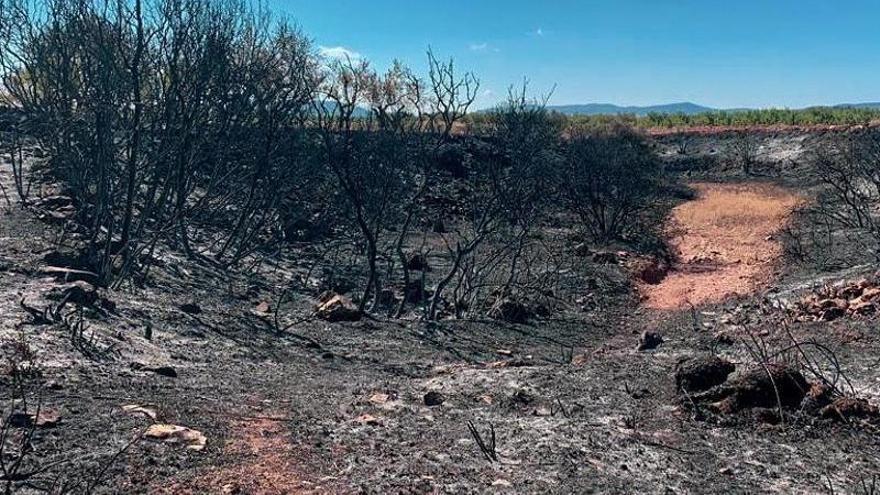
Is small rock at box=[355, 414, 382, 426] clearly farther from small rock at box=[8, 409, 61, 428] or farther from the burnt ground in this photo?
small rock at box=[8, 409, 61, 428]

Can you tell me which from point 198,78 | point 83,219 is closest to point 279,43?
point 198,78

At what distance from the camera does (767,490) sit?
5.21 metres

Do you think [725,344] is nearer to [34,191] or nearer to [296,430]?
[296,430]

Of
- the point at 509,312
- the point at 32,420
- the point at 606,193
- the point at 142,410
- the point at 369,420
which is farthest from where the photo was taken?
the point at 606,193

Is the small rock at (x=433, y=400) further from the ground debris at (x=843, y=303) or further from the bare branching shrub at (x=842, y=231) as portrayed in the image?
the bare branching shrub at (x=842, y=231)

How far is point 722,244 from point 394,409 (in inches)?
662

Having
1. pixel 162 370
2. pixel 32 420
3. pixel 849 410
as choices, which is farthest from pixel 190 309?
pixel 849 410

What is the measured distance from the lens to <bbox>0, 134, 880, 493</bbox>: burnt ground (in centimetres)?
517

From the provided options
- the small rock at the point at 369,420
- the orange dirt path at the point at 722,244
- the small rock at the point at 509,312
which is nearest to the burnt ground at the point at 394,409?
the small rock at the point at 369,420

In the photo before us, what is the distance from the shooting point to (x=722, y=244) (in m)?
21.5

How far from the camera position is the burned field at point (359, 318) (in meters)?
5.44

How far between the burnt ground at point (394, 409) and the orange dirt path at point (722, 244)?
4172 millimetres

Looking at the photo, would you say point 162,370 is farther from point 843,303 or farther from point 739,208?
point 739,208

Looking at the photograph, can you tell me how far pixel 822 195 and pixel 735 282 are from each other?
9474 millimetres
